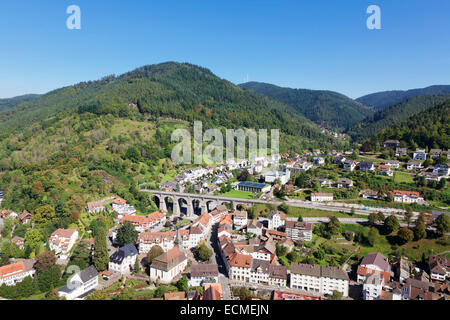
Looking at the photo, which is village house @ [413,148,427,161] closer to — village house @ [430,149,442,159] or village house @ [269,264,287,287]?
village house @ [430,149,442,159]

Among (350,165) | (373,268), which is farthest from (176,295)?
(350,165)

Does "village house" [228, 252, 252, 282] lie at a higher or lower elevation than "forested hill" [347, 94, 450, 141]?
lower

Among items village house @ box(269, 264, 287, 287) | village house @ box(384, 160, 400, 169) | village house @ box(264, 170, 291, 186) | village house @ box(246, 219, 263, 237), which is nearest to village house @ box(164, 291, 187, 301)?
village house @ box(269, 264, 287, 287)

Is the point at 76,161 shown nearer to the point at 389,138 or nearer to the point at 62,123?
the point at 62,123

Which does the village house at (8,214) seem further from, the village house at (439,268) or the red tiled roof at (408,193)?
the red tiled roof at (408,193)

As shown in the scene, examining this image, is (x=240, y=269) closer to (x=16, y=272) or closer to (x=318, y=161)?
(x=16, y=272)

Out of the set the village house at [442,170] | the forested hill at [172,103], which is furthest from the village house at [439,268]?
the forested hill at [172,103]

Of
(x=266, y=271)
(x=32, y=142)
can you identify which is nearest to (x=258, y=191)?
(x=266, y=271)
